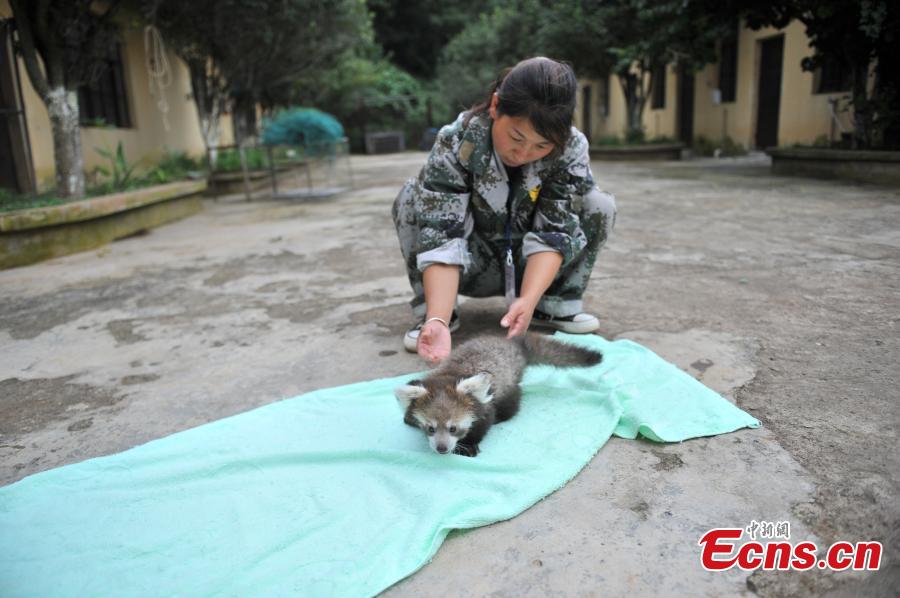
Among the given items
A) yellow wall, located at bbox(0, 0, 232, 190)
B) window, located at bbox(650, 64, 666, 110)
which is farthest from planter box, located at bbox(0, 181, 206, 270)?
window, located at bbox(650, 64, 666, 110)

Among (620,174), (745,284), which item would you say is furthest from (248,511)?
(620,174)

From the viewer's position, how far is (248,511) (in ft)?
5.81

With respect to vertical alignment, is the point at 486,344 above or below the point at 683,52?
below

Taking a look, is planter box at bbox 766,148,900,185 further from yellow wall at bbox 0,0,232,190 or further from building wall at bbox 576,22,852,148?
yellow wall at bbox 0,0,232,190

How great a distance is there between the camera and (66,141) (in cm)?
677

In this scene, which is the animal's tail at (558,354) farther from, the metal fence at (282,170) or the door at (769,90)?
the door at (769,90)

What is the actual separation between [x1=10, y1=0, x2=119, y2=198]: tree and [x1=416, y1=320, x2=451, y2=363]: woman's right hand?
6.23 meters

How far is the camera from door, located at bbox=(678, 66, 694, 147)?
1738 cm

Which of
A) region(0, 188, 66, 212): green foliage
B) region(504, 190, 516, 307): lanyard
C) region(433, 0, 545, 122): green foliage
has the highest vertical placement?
region(433, 0, 545, 122): green foliage

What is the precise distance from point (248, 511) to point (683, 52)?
37.8 feet

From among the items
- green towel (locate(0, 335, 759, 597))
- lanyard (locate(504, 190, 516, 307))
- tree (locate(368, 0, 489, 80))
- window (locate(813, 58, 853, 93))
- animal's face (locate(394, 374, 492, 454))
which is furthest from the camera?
tree (locate(368, 0, 489, 80))

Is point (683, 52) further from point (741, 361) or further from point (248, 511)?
point (248, 511)

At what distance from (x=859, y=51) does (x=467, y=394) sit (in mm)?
9296

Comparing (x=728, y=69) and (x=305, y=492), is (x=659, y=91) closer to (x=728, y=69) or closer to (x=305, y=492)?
(x=728, y=69)
